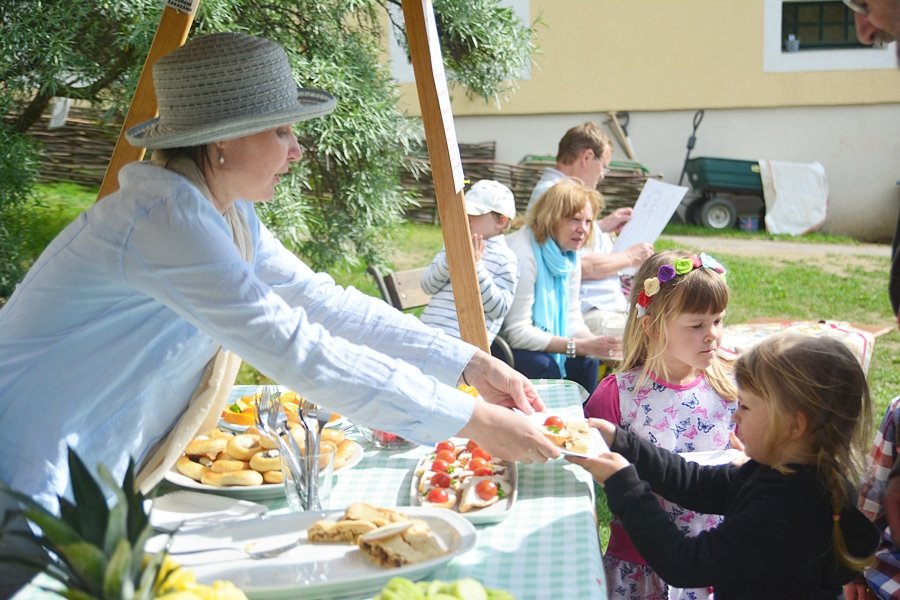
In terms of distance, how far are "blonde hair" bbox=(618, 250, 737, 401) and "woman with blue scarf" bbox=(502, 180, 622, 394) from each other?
1855mm

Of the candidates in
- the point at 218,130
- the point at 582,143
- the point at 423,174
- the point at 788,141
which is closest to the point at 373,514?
the point at 218,130

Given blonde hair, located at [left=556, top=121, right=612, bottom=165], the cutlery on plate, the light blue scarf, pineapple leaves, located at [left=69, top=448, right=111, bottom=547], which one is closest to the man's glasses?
the cutlery on plate

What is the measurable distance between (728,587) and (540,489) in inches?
17.3

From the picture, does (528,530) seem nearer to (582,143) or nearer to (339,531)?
(339,531)

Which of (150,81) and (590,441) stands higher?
(150,81)

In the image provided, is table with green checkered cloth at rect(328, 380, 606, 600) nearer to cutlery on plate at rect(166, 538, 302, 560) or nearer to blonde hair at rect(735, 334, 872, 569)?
cutlery on plate at rect(166, 538, 302, 560)

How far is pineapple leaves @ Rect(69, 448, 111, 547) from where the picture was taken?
117 cm

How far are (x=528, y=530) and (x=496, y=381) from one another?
445 millimetres

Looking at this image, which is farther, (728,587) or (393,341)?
(393,341)

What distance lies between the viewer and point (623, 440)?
233cm

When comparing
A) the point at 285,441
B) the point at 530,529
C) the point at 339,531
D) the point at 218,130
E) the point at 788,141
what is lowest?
the point at 788,141

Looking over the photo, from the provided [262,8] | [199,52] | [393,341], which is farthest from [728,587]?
[262,8]

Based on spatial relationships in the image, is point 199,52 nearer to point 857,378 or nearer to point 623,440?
point 623,440

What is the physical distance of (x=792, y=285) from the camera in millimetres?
9578
